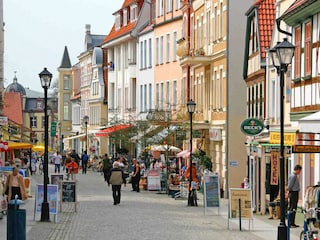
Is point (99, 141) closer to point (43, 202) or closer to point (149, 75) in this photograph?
point (149, 75)

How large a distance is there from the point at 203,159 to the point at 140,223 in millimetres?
20754

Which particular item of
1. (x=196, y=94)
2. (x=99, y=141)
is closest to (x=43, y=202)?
(x=196, y=94)

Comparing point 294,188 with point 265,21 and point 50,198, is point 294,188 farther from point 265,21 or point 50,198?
point 265,21

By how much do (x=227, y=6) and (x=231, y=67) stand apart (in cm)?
280

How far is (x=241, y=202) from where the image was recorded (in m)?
29.2

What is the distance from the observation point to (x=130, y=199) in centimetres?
4441

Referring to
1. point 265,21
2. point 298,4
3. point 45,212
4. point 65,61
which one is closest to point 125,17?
point 265,21

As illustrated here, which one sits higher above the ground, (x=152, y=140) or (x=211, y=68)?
(x=211, y=68)

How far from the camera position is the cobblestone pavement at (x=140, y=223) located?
2673 cm

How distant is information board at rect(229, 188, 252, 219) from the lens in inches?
1150

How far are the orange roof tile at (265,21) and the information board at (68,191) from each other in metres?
10.1

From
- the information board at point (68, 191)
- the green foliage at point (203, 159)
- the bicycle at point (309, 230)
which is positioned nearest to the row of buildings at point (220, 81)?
the green foliage at point (203, 159)

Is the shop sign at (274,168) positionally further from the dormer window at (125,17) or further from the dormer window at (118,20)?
the dormer window at (118,20)

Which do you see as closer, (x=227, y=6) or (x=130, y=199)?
(x=130, y=199)
